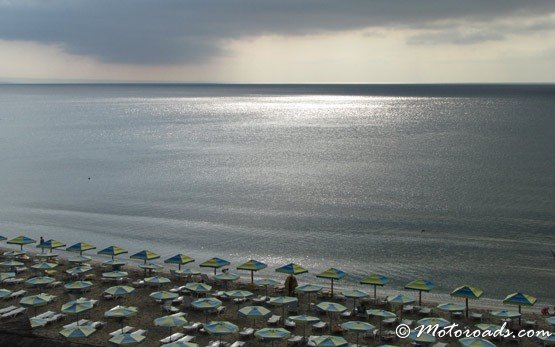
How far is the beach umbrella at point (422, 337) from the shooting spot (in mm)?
22203

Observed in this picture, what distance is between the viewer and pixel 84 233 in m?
46.4

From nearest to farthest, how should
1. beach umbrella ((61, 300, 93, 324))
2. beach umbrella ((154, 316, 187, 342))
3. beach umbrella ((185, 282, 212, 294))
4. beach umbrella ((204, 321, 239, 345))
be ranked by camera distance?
beach umbrella ((204, 321, 239, 345)), beach umbrella ((154, 316, 187, 342)), beach umbrella ((61, 300, 93, 324)), beach umbrella ((185, 282, 212, 294))

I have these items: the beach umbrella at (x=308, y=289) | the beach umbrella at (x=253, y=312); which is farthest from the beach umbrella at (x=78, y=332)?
the beach umbrella at (x=308, y=289)

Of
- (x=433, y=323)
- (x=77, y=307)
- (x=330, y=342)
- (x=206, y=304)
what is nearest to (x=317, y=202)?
(x=206, y=304)

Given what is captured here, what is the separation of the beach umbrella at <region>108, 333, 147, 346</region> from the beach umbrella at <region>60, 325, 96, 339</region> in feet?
3.40

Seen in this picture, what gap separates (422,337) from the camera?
22.4m

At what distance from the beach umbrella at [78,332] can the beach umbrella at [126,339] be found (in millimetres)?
1036

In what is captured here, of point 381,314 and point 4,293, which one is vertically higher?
point 381,314

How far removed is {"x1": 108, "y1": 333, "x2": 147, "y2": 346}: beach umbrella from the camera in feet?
71.5

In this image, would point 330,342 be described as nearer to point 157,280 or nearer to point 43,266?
point 157,280

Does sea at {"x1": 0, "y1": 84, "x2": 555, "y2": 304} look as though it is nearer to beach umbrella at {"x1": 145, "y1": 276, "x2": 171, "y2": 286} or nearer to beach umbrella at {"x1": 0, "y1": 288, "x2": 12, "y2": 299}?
beach umbrella at {"x1": 145, "y1": 276, "x2": 171, "y2": 286}

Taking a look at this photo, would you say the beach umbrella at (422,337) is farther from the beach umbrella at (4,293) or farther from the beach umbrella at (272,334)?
the beach umbrella at (4,293)

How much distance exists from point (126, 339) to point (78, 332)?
194cm

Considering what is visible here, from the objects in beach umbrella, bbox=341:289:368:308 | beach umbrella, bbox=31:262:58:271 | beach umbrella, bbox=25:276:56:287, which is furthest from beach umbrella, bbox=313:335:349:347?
beach umbrella, bbox=31:262:58:271
